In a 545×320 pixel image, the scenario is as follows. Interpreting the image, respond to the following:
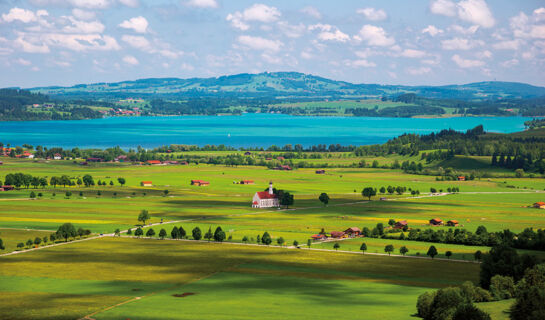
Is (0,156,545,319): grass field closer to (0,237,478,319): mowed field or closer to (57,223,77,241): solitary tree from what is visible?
(0,237,478,319): mowed field

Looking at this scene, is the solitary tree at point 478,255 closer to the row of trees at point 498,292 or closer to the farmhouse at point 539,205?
the row of trees at point 498,292

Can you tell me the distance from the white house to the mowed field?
46517mm

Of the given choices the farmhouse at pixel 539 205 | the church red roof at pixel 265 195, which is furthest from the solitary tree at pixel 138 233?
the farmhouse at pixel 539 205

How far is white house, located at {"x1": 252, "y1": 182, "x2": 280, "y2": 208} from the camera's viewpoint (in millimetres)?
148625

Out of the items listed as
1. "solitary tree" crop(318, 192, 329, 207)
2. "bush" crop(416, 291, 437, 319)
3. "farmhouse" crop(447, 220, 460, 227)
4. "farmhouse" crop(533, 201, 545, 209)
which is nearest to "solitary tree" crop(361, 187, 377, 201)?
"solitary tree" crop(318, 192, 329, 207)

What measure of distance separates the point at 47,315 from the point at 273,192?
310 ft

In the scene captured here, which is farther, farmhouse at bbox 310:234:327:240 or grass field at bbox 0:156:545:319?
farmhouse at bbox 310:234:327:240

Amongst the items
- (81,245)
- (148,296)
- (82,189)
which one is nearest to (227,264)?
(148,296)

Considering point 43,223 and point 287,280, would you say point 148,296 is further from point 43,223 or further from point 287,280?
point 43,223

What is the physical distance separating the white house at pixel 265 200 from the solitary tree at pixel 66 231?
4816 cm

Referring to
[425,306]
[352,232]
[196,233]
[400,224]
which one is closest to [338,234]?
[352,232]

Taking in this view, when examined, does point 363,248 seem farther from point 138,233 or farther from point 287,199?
point 287,199

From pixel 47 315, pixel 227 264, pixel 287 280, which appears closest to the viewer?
pixel 47 315

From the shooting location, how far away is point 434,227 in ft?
390
